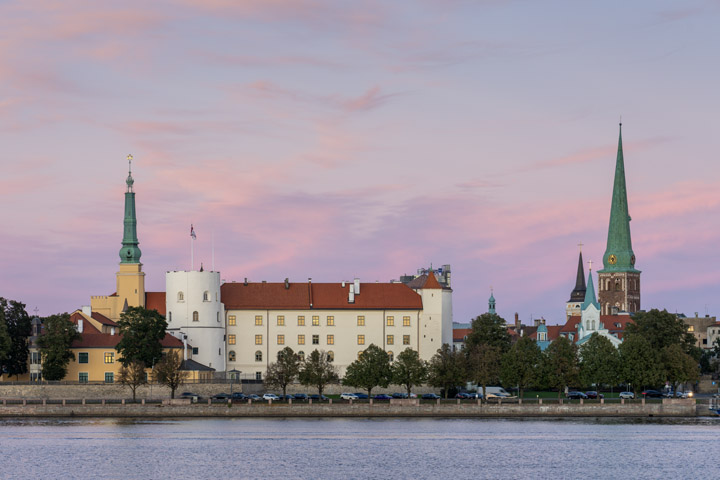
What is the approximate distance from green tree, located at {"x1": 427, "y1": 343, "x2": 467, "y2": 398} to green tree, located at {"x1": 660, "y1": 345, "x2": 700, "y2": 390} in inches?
742

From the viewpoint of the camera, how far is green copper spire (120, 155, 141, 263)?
5689 inches

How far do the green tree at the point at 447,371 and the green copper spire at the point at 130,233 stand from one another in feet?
120

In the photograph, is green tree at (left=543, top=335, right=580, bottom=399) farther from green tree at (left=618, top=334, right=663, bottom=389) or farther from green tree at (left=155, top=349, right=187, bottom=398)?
green tree at (left=155, top=349, right=187, bottom=398)

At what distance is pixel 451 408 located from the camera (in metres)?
114

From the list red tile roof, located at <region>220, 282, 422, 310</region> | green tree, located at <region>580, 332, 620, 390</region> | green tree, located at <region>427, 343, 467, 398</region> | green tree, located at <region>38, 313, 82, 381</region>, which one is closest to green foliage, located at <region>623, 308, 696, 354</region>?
green tree, located at <region>580, 332, 620, 390</region>

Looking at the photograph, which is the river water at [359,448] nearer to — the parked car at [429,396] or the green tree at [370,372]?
the green tree at [370,372]

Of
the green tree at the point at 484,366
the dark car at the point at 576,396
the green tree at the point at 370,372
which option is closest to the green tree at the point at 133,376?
the green tree at the point at 370,372

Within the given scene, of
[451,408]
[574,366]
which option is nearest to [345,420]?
[451,408]

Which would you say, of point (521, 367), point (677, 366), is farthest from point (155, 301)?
point (677, 366)

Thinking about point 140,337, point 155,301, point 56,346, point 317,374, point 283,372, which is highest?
point 155,301

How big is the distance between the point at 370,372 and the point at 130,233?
35063 millimetres

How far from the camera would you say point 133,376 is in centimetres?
12119

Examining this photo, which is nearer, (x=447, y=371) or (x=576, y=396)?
(x=447, y=371)

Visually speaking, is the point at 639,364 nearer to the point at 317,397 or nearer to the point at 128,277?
the point at 317,397
